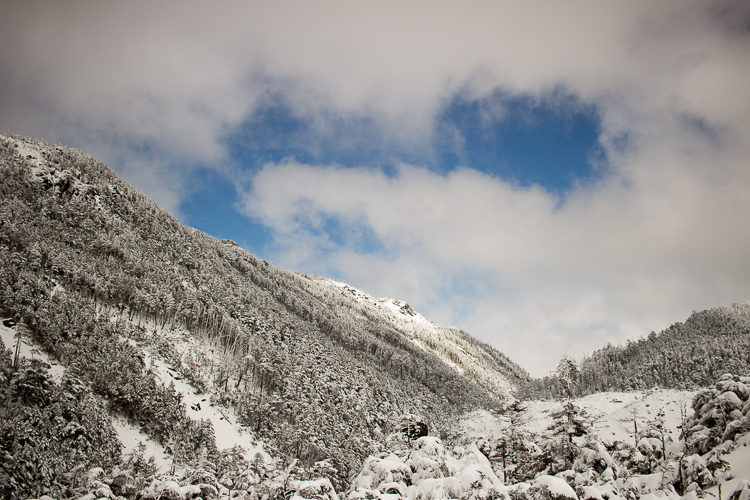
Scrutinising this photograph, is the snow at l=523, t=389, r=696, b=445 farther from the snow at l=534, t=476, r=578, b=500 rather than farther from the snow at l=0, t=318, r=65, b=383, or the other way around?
the snow at l=0, t=318, r=65, b=383

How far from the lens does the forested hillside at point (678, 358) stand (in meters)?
75.9

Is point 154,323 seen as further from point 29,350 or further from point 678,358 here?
point 678,358

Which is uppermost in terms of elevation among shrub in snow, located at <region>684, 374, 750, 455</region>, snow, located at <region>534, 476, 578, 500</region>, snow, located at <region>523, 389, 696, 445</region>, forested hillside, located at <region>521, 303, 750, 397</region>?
forested hillside, located at <region>521, 303, 750, 397</region>

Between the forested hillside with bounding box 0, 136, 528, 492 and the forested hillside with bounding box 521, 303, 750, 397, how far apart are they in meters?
43.8

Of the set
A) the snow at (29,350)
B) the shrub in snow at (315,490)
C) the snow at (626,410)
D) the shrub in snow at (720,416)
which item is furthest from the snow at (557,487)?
the snow at (626,410)

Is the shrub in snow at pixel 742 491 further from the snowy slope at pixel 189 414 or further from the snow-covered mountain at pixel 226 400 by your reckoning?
the snowy slope at pixel 189 414

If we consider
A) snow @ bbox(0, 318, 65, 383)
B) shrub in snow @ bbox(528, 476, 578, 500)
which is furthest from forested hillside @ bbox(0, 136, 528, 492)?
shrub in snow @ bbox(528, 476, 578, 500)

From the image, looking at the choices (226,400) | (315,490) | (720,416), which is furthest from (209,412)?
(720,416)

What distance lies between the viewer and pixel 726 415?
16.7 m

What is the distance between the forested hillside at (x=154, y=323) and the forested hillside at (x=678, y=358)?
144 ft

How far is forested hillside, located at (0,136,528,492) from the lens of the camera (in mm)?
36562

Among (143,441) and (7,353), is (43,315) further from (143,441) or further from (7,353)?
(143,441)

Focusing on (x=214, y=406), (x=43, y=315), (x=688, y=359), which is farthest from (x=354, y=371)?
(x=688, y=359)

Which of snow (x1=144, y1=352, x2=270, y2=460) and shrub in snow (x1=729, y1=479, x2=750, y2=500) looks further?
snow (x1=144, y1=352, x2=270, y2=460)
